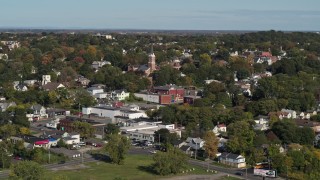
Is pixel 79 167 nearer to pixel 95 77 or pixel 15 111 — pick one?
pixel 15 111

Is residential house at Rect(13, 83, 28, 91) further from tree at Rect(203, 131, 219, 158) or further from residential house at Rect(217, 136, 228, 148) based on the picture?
tree at Rect(203, 131, 219, 158)

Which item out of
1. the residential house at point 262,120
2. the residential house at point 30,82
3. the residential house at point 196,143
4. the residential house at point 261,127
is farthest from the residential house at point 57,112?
the residential house at point 261,127

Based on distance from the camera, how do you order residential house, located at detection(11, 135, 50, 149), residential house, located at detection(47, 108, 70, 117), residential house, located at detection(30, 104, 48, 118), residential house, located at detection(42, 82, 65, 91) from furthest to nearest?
residential house, located at detection(42, 82, 65, 91), residential house, located at detection(47, 108, 70, 117), residential house, located at detection(30, 104, 48, 118), residential house, located at detection(11, 135, 50, 149)

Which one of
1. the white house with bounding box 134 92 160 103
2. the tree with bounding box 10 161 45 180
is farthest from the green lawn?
the white house with bounding box 134 92 160 103

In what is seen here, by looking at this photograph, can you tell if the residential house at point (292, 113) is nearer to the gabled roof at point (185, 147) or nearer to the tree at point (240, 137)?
the tree at point (240, 137)

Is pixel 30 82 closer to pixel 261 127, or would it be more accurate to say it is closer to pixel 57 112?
pixel 57 112

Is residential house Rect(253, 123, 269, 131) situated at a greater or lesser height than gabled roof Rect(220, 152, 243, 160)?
greater

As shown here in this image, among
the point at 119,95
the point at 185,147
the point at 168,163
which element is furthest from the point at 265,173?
the point at 119,95
